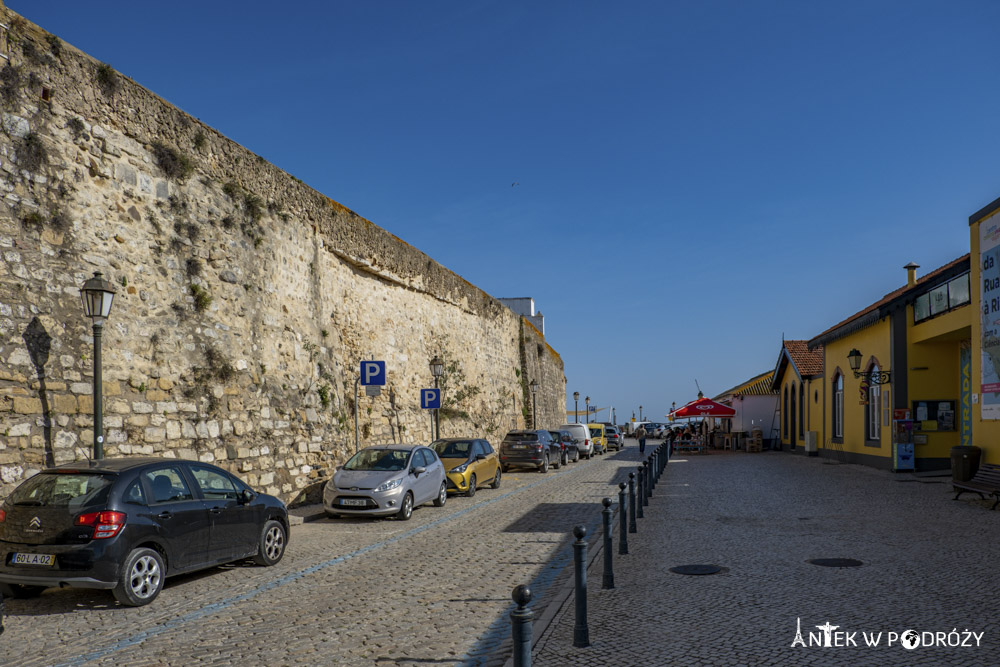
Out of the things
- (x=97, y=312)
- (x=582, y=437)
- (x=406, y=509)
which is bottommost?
(x=582, y=437)

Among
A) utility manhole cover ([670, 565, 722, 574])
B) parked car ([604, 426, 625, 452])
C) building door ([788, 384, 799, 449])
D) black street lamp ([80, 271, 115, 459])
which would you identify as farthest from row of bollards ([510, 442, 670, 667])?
parked car ([604, 426, 625, 452])

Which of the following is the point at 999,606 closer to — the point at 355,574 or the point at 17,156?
the point at 355,574

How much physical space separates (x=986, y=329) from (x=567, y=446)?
62.1 feet

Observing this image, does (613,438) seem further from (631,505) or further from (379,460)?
(631,505)

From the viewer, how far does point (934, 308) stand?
2045 cm

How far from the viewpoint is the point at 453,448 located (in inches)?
766

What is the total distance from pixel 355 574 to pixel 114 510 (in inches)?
107

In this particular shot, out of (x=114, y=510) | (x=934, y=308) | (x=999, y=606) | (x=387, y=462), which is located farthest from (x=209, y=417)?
(x=934, y=308)

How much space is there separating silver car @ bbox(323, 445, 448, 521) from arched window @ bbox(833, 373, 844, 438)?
1862 cm

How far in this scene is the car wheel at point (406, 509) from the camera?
13992 mm

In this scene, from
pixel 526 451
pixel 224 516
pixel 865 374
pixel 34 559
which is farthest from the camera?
pixel 526 451

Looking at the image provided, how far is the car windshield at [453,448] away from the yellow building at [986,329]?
11684 mm

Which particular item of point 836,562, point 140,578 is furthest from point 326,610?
point 836,562

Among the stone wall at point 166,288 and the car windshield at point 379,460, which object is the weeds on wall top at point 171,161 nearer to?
the stone wall at point 166,288
